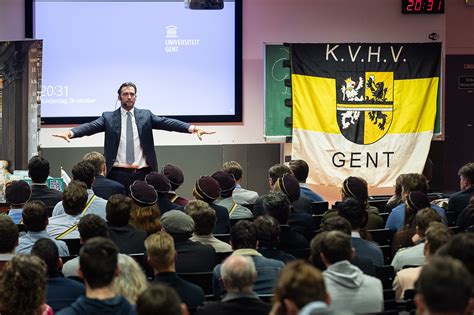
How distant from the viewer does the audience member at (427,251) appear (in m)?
4.83

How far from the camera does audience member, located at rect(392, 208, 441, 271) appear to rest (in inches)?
219

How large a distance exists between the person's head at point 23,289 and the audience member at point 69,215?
2.53 m

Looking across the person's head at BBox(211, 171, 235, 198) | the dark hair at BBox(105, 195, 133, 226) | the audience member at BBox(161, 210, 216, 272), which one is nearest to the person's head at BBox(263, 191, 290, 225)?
the audience member at BBox(161, 210, 216, 272)

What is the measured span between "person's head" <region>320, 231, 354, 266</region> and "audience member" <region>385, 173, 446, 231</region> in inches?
100

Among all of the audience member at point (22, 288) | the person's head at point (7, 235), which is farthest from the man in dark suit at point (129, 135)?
the audience member at point (22, 288)

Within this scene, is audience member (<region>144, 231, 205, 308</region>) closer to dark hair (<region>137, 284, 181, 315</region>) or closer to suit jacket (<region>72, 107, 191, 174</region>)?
dark hair (<region>137, 284, 181, 315</region>)

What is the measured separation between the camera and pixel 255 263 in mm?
5047

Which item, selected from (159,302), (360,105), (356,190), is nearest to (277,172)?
(356,190)

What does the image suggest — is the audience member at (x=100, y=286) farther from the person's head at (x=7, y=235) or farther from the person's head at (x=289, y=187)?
the person's head at (x=289, y=187)

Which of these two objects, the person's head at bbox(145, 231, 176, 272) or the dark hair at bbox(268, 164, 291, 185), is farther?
the dark hair at bbox(268, 164, 291, 185)

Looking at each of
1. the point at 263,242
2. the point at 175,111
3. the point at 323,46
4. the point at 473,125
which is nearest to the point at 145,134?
the point at 175,111

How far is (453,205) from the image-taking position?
7.82 metres

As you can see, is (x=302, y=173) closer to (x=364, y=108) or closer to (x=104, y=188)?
(x=104, y=188)

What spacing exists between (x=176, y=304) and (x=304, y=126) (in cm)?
818
